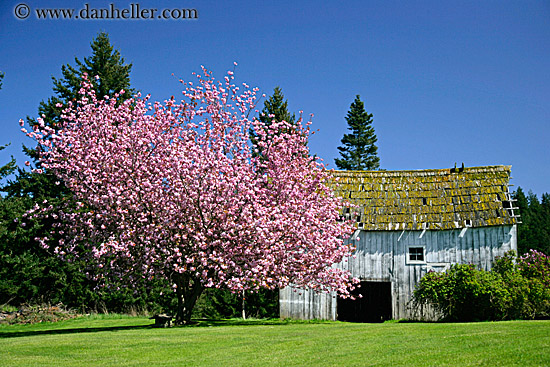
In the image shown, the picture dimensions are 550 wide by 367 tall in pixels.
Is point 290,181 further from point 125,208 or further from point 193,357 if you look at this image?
point 193,357

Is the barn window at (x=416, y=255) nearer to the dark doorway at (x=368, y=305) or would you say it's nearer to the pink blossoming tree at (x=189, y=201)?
the dark doorway at (x=368, y=305)

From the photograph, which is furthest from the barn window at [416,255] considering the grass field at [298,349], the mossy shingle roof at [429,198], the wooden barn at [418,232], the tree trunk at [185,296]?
the grass field at [298,349]

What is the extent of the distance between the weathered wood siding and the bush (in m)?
1.69

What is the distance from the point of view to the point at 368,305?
28938 mm

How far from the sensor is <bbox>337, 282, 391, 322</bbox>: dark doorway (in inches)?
1096

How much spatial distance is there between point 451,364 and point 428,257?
16697mm

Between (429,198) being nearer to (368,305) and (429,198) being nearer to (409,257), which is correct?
(409,257)

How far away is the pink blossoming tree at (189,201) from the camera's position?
18.0 m

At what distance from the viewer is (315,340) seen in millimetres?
13281

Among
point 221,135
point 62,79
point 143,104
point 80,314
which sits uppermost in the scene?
point 62,79

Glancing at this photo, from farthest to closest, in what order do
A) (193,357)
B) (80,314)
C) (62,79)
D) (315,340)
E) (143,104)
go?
(62,79)
(80,314)
(143,104)
(315,340)
(193,357)

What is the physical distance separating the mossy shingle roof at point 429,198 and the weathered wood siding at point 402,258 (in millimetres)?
456

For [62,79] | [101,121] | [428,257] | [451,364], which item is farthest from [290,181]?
[62,79]

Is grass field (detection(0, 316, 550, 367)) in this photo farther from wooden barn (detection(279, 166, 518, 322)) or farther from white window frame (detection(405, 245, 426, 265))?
white window frame (detection(405, 245, 426, 265))
